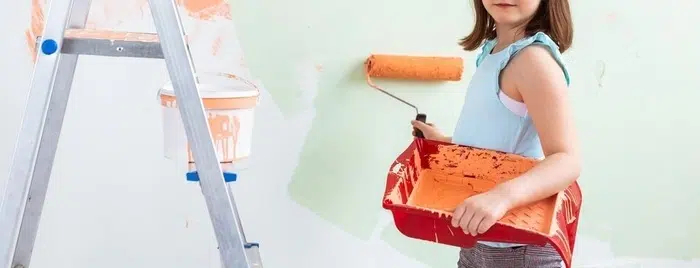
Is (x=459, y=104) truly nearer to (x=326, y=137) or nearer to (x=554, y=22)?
(x=326, y=137)

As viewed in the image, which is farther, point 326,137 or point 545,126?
point 326,137

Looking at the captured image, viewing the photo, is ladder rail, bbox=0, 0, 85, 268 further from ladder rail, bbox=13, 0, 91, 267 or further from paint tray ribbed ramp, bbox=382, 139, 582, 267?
paint tray ribbed ramp, bbox=382, 139, 582, 267

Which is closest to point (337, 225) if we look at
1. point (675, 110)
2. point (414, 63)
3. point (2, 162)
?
point (414, 63)

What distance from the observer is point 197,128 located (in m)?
0.87

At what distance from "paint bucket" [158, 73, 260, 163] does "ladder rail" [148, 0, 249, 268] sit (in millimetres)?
138

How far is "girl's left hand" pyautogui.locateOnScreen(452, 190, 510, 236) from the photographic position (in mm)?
820

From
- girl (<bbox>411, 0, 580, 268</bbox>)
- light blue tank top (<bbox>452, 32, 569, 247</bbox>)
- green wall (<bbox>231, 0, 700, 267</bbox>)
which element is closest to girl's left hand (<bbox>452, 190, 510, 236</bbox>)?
girl (<bbox>411, 0, 580, 268</bbox>)

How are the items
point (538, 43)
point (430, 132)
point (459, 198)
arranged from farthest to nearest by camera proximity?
point (430, 132) < point (459, 198) < point (538, 43)

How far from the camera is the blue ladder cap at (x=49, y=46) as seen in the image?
85 centimetres

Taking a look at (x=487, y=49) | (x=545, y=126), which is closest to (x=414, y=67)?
(x=487, y=49)

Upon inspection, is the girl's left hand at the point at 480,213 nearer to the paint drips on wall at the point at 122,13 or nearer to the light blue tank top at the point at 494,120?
the light blue tank top at the point at 494,120

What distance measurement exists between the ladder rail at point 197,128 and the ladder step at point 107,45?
0.03 m

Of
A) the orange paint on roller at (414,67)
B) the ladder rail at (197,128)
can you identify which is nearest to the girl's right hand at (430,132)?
the orange paint on roller at (414,67)

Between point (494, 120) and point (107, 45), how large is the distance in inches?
19.9
